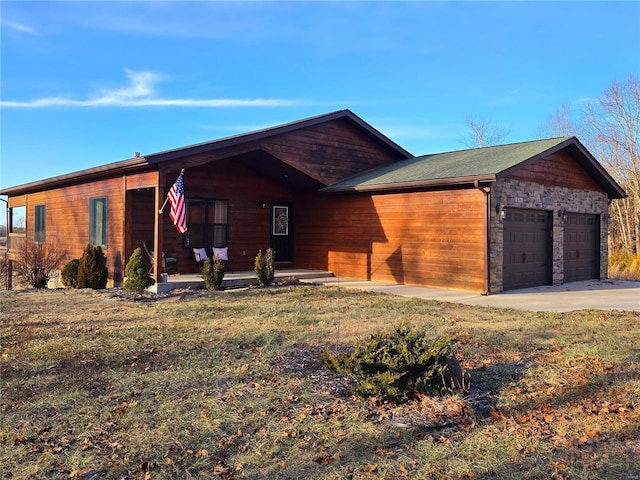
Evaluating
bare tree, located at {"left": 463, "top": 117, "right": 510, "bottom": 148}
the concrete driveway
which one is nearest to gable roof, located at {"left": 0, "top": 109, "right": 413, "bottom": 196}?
the concrete driveway

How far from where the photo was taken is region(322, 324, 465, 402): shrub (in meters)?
4.03

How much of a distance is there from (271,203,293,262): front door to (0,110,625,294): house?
33 millimetres

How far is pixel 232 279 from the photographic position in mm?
12125

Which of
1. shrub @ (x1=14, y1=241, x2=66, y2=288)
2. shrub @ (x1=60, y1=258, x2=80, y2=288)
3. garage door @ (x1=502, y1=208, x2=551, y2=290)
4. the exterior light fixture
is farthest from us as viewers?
shrub @ (x1=14, y1=241, x2=66, y2=288)

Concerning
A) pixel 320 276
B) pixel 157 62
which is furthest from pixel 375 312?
pixel 157 62

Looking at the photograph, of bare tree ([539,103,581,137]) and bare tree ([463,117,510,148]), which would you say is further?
bare tree ([463,117,510,148])

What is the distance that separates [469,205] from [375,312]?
14.0 ft

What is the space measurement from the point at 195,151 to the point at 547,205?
9.03 metres

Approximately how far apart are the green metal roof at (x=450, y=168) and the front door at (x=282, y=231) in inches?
85.5

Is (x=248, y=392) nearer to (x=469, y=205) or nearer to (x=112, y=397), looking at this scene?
(x=112, y=397)

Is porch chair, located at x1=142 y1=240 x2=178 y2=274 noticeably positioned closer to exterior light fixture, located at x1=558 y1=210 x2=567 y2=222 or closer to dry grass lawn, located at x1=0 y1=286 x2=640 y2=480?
dry grass lawn, located at x1=0 y1=286 x2=640 y2=480

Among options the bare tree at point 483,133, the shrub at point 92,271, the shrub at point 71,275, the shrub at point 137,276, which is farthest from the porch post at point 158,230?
the bare tree at point 483,133

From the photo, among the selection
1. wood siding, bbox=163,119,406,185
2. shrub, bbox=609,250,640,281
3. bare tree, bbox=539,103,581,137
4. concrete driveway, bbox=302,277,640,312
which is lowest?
concrete driveway, bbox=302,277,640,312

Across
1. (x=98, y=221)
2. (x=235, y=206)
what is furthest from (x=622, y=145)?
(x=98, y=221)
